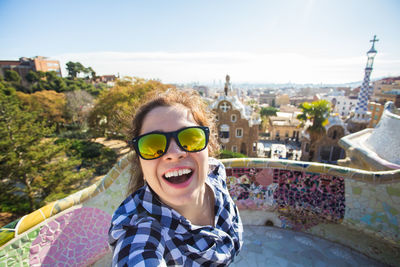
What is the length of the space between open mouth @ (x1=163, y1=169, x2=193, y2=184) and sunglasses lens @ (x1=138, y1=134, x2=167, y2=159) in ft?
0.62

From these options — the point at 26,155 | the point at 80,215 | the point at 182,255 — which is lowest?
the point at 26,155

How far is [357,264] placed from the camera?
137 inches

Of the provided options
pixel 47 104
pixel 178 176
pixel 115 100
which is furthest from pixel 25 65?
pixel 178 176

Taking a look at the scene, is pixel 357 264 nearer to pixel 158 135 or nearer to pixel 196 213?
pixel 196 213

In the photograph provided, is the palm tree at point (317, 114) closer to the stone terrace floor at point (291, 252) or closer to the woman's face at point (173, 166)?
the stone terrace floor at point (291, 252)

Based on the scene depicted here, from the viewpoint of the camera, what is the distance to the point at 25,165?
9.25 metres

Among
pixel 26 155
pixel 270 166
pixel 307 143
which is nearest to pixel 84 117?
pixel 26 155

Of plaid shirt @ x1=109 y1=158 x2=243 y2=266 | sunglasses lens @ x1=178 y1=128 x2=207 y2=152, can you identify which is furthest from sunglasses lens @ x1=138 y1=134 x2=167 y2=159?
plaid shirt @ x1=109 y1=158 x2=243 y2=266

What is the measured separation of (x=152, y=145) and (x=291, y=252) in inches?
140

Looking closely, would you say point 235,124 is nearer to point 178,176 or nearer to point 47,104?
point 178,176

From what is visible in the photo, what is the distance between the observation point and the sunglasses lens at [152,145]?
66.0 inches

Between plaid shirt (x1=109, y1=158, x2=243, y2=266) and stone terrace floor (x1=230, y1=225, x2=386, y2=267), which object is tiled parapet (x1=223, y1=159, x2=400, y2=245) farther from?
plaid shirt (x1=109, y1=158, x2=243, y2=266)

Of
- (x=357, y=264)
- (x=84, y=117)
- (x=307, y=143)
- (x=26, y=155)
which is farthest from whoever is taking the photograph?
(x=84, y=117)

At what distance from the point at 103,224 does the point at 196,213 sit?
2218 mm
